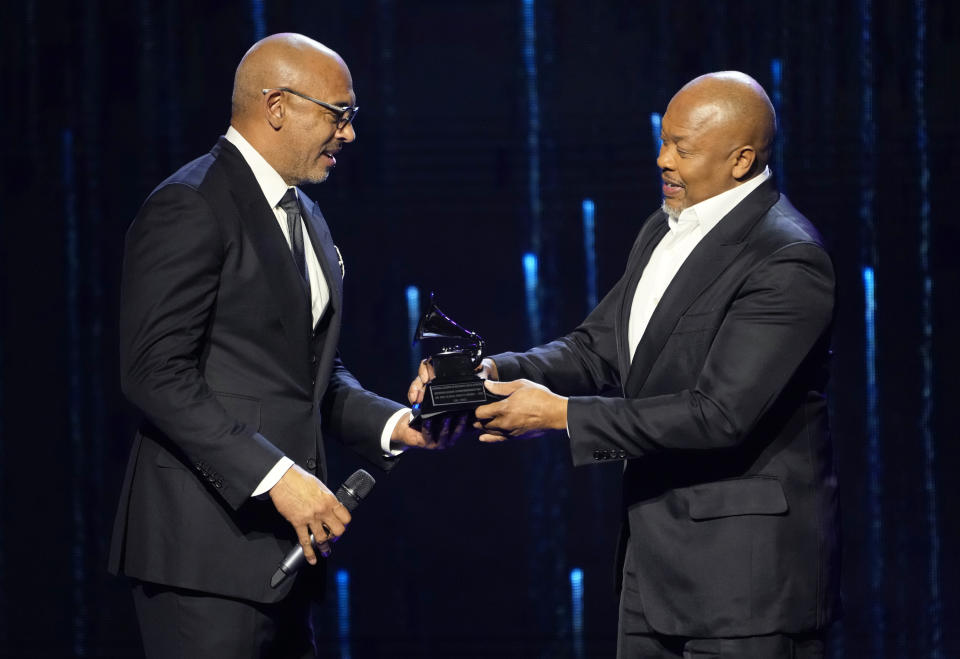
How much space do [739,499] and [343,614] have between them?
220cm

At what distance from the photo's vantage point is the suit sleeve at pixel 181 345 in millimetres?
1976

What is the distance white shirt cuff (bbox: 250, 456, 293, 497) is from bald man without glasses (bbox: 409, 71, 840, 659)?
1.44ft

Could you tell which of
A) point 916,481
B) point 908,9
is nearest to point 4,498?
point 916,481

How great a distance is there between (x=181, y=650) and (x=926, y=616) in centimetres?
279

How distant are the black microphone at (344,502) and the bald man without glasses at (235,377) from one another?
0.10ft

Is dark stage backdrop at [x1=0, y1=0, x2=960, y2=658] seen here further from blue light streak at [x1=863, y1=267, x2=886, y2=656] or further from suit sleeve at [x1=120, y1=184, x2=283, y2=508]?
suit sleeve at [x1=120, y1=184, x2=283, y2=508]

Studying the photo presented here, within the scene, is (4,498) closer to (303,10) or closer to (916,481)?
(303,10)

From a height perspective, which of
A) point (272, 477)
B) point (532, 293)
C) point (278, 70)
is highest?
point (278, 70)

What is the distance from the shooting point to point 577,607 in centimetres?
387

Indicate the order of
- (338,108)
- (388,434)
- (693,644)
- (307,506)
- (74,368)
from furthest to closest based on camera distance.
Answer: (74,368), (388,434), (338,108), (693,644), (307,506)

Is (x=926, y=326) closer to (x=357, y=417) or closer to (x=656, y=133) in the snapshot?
(x=656, y=133)

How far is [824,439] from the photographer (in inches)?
84.6

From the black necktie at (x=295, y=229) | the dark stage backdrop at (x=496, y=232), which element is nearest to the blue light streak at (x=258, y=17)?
the dark stage backdrop at (x=496, y=232)

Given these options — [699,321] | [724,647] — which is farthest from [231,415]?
[724,647]
